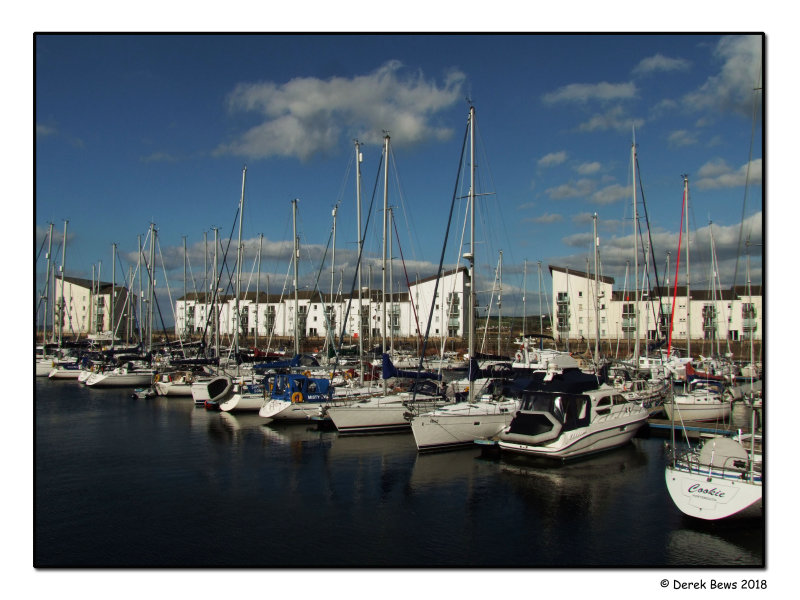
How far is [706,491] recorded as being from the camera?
14070 mm

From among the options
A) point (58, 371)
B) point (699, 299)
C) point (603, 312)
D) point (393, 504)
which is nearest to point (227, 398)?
point (393, 504)

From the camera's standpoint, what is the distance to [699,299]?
90688 millimetres

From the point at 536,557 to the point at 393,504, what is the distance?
16.0 feet

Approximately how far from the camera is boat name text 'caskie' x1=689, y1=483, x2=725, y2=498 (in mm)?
13898

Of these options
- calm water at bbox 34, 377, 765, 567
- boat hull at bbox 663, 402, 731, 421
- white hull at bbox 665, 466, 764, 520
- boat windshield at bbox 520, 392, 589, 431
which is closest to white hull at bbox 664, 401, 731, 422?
boat hull at bbox 663, 402, 731, 421

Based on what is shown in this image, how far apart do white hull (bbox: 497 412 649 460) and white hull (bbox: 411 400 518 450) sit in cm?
190

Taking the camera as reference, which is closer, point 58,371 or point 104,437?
point 104,437

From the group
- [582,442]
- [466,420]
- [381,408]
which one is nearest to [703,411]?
[582,442]

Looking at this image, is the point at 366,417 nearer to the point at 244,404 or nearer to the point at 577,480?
the point at 244,404

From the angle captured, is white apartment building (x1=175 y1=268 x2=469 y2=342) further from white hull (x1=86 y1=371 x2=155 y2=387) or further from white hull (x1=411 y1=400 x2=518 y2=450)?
white hull (x1=411 y1=400 x2=518 y2=450)

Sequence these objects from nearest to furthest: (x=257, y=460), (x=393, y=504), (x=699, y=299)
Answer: (x=393, y=504), (x=257, y=460), (x=699, y=299)

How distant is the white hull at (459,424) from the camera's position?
76.3ft

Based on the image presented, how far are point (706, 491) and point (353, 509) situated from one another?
8.94 metres

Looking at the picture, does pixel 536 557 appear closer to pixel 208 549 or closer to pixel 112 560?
pixel 208 549
